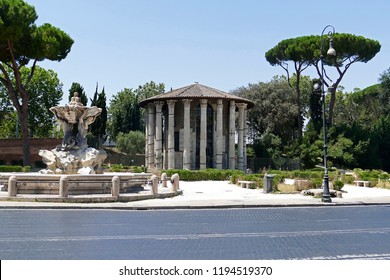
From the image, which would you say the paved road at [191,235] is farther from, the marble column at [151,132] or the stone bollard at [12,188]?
the marble column at [151,132]

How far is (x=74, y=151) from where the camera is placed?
24.3 metres

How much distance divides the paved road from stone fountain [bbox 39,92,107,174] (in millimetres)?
7319

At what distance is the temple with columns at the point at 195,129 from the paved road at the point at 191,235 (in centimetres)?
2995

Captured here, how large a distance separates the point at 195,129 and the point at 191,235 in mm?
38269

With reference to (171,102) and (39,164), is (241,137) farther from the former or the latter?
(39,164)

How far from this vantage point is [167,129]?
50844 millimetres

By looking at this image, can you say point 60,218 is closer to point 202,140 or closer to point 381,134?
point 202,140

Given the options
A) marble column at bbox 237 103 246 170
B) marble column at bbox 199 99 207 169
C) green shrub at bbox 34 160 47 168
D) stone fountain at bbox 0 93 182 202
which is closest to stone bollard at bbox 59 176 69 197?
stone fountain at bbox 0 93 182 202

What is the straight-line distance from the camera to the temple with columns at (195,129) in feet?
153

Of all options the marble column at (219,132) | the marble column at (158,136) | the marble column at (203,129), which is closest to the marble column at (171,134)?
the marble column at (158,136)

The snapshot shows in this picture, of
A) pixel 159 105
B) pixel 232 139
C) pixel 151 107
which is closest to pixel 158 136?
pixel 159 105

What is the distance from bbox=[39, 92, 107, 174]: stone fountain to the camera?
2359 centimetres

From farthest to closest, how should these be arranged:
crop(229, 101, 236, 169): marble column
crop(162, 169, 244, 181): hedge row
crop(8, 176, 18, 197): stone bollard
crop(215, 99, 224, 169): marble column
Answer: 1. crop(229, 101, 236, 169): marble column
2. crop(215, 99, 224, 169): marble column
3. crop(162, 169, 244, 181): hedge row
4. crop(8, 176, 18, 197): stone bollard

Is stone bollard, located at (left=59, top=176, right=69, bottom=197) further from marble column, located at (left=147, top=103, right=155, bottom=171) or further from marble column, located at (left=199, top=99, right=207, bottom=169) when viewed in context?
marble column, located at (left=147, top=103, right=155, bottom=171)
